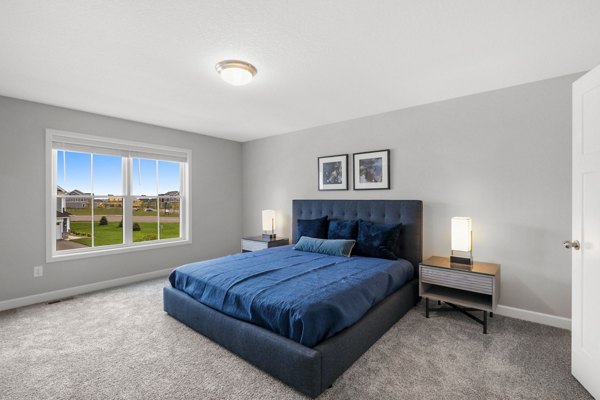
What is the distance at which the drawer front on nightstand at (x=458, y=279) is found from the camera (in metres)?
2.63

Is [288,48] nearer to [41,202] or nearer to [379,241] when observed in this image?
[379,241]

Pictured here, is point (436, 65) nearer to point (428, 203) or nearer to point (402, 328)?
point (428, 203)

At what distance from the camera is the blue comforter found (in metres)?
1.95

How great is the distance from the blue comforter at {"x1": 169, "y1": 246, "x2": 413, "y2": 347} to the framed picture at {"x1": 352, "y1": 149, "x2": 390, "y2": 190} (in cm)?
113

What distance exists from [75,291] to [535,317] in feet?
17.8

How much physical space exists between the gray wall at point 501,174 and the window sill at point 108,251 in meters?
3.24

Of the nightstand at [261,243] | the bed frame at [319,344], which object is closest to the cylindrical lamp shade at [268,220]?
the nightstand at [261,243]

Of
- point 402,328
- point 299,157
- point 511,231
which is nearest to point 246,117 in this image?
point 299,157

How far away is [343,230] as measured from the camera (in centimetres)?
380

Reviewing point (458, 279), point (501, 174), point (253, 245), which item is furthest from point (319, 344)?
point (253, 245)

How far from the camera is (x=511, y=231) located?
297cm

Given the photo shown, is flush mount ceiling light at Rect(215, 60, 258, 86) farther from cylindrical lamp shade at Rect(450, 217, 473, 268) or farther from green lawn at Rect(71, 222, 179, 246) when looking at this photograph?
green lawn at Rect(71, 222, 179, 246)

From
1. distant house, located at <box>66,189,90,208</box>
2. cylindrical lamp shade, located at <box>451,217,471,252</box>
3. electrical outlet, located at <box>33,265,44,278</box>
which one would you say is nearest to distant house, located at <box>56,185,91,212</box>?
distant house, located at <box>66,189,90,208</box>

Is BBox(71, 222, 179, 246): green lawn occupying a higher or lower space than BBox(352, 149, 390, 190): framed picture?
lower
